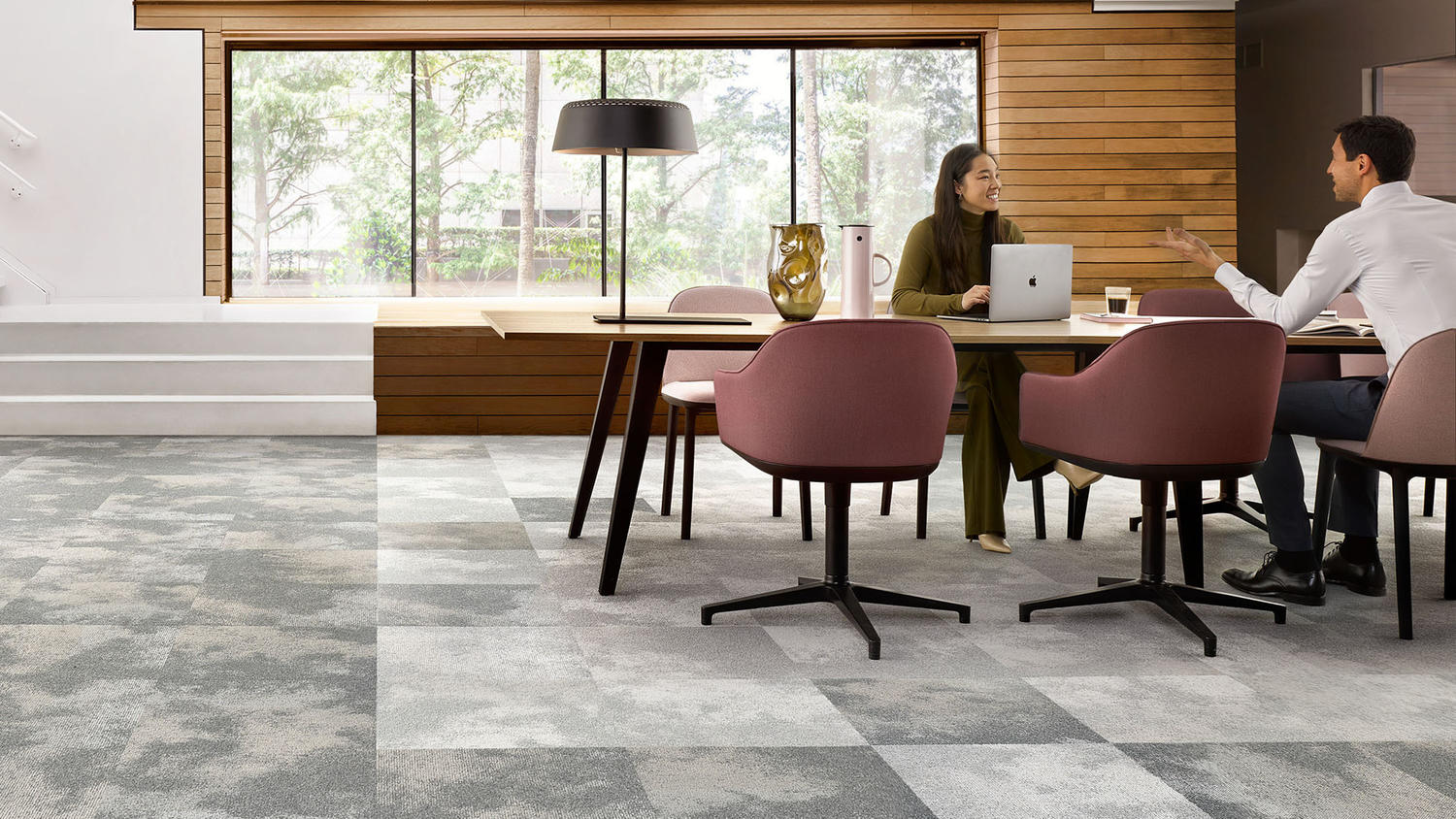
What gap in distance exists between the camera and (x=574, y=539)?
4.64 meters

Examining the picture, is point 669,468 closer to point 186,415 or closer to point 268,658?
point 268,658

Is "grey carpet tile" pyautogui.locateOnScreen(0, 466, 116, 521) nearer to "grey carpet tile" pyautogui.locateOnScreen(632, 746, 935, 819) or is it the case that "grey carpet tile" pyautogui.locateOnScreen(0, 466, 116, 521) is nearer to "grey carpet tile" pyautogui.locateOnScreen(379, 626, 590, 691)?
"grey carpet tile" pyautogui.locateOnScreen(379, 626, 590, 691)

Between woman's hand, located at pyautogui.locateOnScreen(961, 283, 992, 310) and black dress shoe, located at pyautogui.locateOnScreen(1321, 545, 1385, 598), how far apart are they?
4.02ft

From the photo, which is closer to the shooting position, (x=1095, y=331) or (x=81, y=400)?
(x=1095, y=331)

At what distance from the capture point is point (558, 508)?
17.2ft

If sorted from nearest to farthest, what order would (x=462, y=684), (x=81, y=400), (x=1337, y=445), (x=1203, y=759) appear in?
(x=1203, y=759) < (x=462, y=684) < (x=1337, y=445) < (x=81, y=400)

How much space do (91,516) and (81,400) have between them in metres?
2.51

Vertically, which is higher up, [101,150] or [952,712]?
[101,150]

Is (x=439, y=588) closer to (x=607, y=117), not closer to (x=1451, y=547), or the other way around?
(x=607, y=117)

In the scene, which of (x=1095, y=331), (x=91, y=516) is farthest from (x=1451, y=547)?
(x=91, y=516)

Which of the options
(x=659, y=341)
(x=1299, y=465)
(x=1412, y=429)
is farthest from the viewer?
(x=1299, y=465)

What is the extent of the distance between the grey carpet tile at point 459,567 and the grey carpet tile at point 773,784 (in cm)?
157

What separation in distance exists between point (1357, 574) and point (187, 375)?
5743 mm

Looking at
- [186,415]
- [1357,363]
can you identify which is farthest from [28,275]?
[1357,363]
